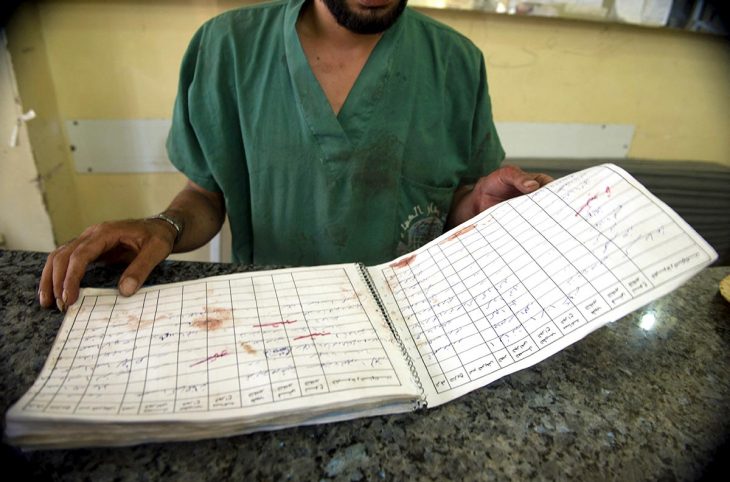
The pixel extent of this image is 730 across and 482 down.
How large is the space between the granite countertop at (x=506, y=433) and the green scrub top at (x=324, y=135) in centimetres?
38

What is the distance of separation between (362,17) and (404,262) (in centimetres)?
40

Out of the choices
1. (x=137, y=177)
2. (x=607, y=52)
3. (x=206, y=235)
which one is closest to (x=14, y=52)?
(x=137, y=177)

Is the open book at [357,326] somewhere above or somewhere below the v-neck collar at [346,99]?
below

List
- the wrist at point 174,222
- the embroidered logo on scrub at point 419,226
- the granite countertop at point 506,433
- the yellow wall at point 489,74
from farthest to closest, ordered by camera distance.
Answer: the yellow wall at point 489,74 < the embroidered logo on scrub at point 419,226 < the wrist at point 174,222 < the granite countertop at point 506,433

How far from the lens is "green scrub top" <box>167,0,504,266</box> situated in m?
0.68

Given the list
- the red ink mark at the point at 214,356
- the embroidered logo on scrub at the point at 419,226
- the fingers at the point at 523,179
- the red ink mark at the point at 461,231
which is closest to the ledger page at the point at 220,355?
the red ink mark at the point at 214,356

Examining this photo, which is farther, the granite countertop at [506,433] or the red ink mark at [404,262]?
the red ink mark at [404,262]

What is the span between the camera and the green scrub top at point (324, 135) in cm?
68

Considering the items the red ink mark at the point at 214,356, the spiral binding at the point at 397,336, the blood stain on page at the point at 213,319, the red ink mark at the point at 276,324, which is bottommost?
the spiral binding at the point at 397,336

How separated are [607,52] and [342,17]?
1.02 m

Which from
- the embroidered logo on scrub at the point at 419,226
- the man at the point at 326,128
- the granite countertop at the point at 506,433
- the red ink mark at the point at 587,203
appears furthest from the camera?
the embroidered logo on scrub at the point at 419,226

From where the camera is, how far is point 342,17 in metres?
0.64

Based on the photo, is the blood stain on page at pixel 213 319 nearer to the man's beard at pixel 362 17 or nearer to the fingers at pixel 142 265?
the fingers at pixel 142 265

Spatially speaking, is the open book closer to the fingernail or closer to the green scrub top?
the fingernail
